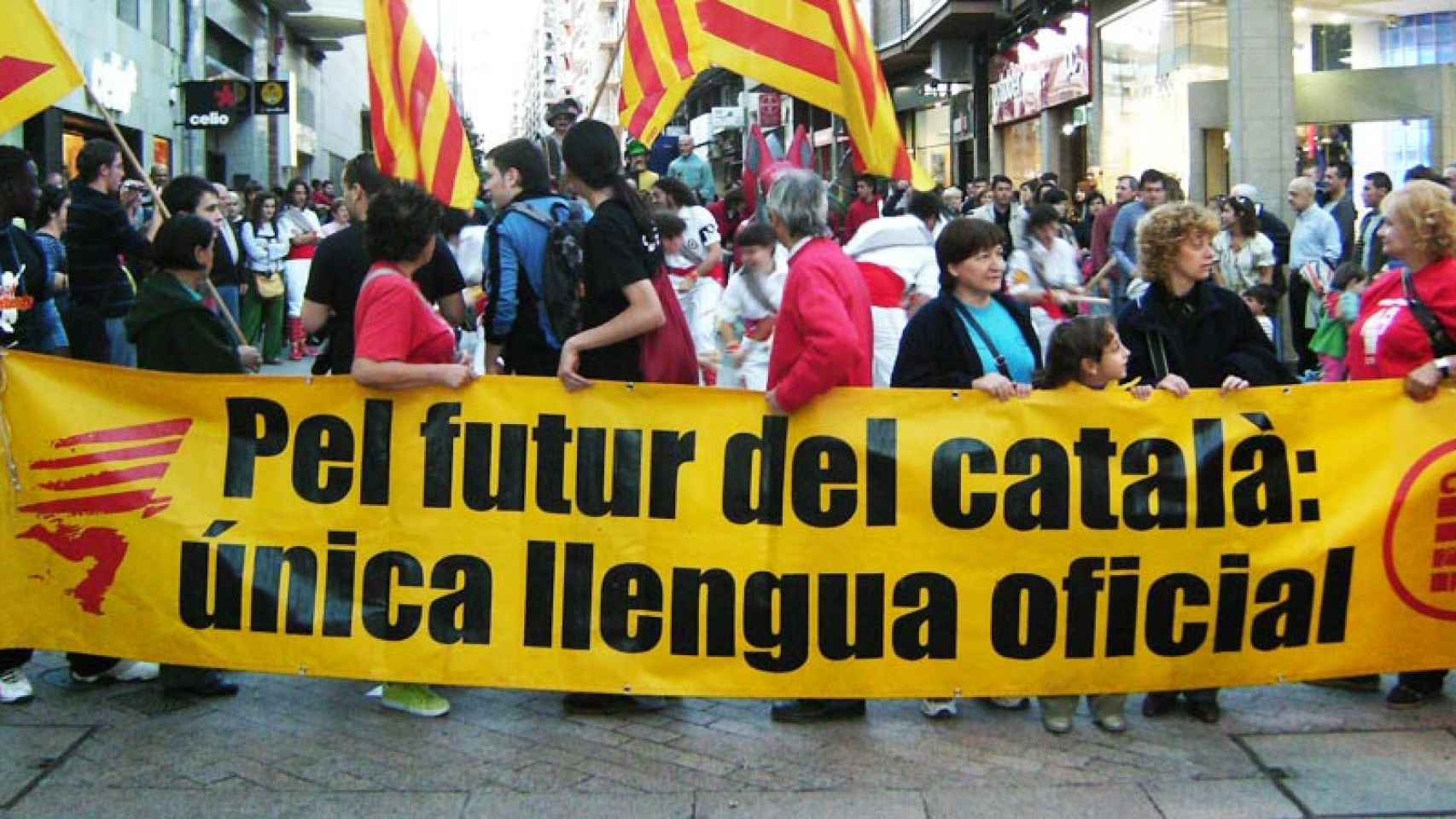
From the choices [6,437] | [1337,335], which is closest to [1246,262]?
[1337,335]

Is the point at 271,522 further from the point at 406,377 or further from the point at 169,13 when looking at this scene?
the point at 169,13

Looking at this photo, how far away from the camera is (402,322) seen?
17.6ft

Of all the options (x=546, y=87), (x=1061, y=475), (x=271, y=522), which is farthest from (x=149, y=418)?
(x=546, y=87)

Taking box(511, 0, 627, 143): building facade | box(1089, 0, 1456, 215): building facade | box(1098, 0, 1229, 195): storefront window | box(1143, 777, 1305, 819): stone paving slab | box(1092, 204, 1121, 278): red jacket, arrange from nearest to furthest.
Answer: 1. box(1143, 777, 1305, 819): stone paving slab
2. box(1092, 204, 1121, 278): red jacket
3. box(1089, 0, 1456, 215): building facade
4. box(1098, 0, 1229, 195): storefront window
5. box(511, 0, 627, 143): building facade

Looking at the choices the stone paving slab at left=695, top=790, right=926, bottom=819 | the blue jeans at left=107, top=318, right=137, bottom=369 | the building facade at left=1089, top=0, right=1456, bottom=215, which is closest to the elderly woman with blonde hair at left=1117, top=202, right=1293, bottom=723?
the stone paving slab at left=695, top=790, right=926, bottom=819

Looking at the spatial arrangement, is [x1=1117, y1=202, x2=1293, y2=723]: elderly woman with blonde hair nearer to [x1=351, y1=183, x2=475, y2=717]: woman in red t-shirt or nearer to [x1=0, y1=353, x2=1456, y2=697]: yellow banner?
[x1=0, y1=353, x2=1456, y2=697]: yellow banner

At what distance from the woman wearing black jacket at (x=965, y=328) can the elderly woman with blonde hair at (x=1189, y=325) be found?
1.45 feet

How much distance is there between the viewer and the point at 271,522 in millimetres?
5449

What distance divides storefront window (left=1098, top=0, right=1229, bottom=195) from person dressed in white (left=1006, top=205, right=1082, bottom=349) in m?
10.5

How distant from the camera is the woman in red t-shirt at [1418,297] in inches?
218

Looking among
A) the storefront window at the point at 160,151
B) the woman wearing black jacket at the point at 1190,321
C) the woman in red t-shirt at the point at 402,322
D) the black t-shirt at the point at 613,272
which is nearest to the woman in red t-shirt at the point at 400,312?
the woman in red t-shirt at the point at 402,322

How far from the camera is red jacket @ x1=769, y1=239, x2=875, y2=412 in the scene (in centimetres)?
518

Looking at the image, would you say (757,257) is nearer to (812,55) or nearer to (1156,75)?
(812,55)

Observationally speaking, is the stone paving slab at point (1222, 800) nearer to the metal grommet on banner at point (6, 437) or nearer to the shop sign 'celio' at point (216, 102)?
the metal grommet on banner at point (6, 437)
